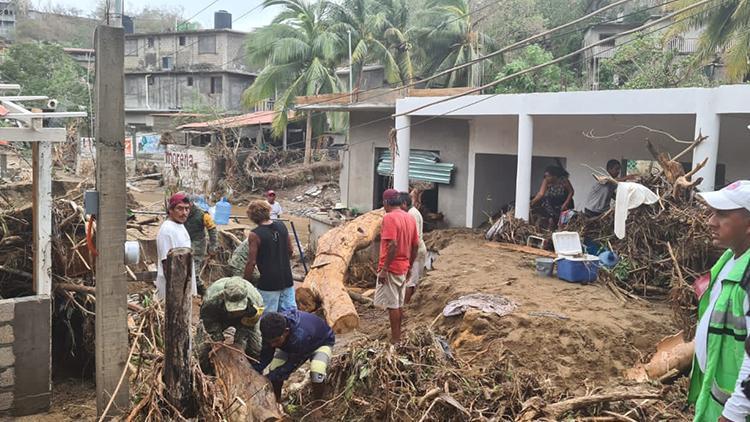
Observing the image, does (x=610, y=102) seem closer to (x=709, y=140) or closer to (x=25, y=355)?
(x=709, y=140)

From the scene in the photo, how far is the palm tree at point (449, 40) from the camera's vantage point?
2653 cm

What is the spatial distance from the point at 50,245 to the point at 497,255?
6850 millimetres

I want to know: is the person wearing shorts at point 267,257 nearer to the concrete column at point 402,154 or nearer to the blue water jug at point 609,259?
the blue water jug at point 609,259

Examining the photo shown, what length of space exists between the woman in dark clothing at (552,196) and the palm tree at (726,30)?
622 cm

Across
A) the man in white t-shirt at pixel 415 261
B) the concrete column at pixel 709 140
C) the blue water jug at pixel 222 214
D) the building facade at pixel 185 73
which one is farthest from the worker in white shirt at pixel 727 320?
the building facade at pixel 185 73

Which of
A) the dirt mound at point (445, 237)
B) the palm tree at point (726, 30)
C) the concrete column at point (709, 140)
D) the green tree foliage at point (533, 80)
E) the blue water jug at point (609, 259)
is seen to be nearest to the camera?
the blue water jug at point (609, 259)

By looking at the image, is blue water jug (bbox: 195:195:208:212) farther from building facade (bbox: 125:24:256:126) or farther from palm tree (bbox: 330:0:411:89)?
building facade (bbox: 125:24:256:126)

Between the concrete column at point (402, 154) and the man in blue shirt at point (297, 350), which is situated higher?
the concrete column at point (402, 154)

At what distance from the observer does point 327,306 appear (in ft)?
29.2

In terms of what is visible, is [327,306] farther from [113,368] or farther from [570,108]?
[570,108]

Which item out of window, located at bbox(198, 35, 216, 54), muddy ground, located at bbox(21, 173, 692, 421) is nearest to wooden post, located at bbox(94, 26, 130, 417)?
muddy ground, located at bbox(21, 173, 692, 421)

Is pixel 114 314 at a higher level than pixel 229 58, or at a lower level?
lower

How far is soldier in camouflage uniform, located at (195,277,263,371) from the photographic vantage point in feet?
16.0

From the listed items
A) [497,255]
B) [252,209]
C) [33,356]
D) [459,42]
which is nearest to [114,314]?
[33,356]
